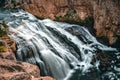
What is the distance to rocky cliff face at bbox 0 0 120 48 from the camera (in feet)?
107

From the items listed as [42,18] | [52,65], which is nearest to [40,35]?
[52,65]

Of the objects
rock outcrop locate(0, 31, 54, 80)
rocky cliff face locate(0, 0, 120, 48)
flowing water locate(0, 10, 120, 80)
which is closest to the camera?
rock outcrop locate(0, 31, 54, 80)

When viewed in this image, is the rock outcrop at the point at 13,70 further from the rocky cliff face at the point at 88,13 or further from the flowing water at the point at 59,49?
the rocky cliff face at the point at 88,13

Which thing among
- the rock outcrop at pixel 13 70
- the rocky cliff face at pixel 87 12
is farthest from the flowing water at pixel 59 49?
the rock outcrop at pixel 13 70

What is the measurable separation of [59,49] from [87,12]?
25.6 feet

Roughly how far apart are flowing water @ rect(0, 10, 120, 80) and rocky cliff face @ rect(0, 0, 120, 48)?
1012 millimetres

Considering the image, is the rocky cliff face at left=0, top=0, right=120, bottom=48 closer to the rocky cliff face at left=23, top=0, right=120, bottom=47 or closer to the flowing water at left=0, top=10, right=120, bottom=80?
the rocky cliff face at left=23, top=0, right=120, bottom=47

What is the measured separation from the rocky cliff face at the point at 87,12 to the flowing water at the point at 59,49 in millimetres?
1012

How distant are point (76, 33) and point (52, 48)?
5.24 m

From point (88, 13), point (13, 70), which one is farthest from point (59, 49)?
point (13, 70)

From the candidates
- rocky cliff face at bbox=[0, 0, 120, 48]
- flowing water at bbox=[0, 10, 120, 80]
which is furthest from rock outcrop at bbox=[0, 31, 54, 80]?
rocky cliff face at bbox=[0, 0, 120, 48]

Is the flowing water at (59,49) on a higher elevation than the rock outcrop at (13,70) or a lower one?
lower

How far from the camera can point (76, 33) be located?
33.1 metres

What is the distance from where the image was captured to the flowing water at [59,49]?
2614cm
